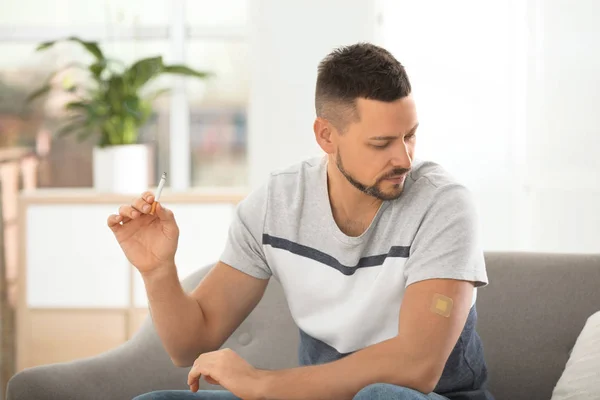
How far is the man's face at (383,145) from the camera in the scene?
1.73m

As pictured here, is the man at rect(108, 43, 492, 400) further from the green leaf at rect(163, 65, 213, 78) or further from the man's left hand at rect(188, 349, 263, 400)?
the green leaf at rect(163, 65, 213, 78)

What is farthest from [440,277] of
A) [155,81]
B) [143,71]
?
[155,81]

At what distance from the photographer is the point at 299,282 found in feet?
6.09

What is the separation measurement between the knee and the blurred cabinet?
243 cm

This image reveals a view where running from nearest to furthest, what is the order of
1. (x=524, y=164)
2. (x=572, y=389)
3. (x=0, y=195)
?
(x=572, y=389), (x=524, y=164), (x=0, y=195)

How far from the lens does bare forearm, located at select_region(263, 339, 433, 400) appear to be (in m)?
1.60

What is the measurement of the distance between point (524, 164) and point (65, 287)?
200cm

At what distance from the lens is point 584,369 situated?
1816 millimetres

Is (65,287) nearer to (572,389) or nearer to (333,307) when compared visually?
(333,307)

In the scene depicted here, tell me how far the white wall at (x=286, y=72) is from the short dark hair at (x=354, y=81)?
2010mm

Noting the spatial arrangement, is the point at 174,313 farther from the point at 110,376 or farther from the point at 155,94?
the point at 155,94

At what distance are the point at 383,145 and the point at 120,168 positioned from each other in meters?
2.36

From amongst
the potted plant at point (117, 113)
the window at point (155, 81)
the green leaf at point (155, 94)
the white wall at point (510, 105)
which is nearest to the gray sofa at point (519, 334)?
the white wall at point (510, 105)

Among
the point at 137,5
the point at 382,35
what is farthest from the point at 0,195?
the point at 382,35
